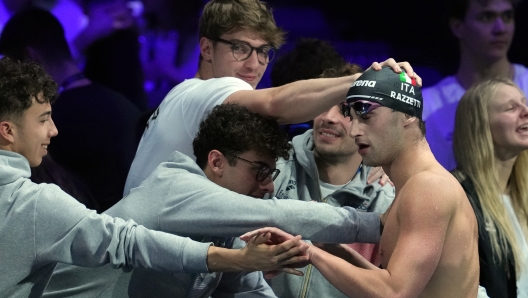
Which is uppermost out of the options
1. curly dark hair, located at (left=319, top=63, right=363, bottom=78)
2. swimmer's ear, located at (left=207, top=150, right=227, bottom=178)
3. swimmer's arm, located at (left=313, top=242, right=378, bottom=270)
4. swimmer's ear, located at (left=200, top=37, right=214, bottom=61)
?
swimmer's ear, located at (left=200, top=37, right=214, bottom=61)

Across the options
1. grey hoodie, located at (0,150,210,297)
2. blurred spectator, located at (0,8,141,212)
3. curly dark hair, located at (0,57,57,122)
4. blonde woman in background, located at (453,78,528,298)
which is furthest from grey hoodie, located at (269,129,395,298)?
blurred spectator, located at (0,8,141,212)

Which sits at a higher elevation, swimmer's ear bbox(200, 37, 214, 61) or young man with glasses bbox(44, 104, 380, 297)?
swimmer's ear bbox(200, 37, 214, 61)

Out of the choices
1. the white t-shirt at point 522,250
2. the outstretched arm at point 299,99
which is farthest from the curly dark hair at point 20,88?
the white t-shirt at point 522,250

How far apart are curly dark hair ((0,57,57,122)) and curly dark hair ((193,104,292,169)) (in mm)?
593

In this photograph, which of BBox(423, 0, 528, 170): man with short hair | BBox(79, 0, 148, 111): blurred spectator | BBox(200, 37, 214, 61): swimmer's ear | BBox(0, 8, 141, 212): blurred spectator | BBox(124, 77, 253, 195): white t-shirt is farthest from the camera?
BBox(423, 0, 528, 170): man with short hair

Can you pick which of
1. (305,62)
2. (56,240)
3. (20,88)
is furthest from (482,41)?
(56,240)

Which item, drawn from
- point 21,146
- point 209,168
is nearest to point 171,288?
point 209,168

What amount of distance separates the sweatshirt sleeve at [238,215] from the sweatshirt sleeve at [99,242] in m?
0.12

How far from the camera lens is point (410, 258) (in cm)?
272

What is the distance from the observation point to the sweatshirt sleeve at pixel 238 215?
9.64ft

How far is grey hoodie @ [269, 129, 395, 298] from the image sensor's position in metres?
3.66

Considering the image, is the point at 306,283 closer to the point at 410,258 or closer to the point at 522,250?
the point at 410,258

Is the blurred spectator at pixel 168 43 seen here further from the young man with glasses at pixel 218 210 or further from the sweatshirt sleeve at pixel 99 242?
the sweatshirt sleeve at pixel 99 242

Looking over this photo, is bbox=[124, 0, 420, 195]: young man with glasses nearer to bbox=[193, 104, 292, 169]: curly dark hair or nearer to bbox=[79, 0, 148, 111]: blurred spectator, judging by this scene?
bbox=[193, 104, 292, 169]: curly dark hair
